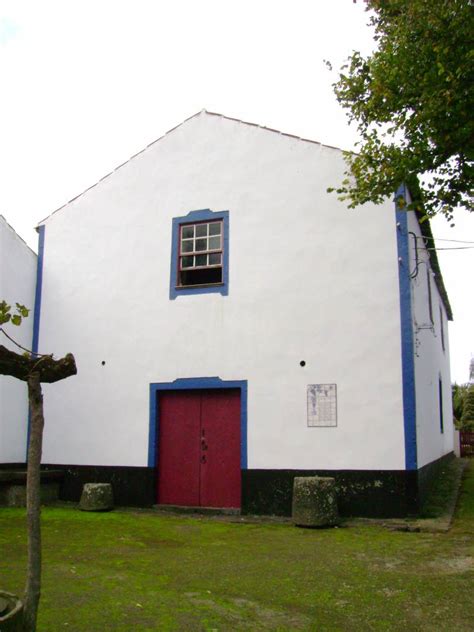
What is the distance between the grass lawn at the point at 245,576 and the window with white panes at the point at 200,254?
452 cm

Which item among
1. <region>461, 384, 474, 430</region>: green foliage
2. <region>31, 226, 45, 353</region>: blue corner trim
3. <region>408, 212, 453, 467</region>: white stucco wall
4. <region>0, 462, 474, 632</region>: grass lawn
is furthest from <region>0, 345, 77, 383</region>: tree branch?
<region>461, 384, 474, 430</region>: green foliage

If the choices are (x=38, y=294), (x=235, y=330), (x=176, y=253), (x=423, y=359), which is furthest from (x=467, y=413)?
(x=38, y=294)

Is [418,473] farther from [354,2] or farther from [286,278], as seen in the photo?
[354,2]

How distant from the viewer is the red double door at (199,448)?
10797 mm

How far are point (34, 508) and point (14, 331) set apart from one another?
346 inches

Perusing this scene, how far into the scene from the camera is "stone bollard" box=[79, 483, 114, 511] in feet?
35.4

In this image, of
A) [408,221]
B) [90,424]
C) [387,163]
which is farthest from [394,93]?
[90,424]

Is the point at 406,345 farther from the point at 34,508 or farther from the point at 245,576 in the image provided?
the point at 34,508

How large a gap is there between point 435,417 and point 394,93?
29.2 feet

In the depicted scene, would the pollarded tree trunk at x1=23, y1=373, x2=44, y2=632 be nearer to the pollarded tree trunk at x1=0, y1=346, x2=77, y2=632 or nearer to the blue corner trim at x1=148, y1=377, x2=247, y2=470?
the pollarded tree trunk at x1=0, y1=346, x2=77, y2=632

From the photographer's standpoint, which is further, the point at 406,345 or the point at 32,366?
the point at 406,345

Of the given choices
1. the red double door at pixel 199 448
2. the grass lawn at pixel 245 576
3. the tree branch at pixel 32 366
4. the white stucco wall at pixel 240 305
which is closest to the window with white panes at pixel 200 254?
the white stucco wall at pixel 240 305

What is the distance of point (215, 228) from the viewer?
11.6 meters

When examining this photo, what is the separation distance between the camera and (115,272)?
477 inches
